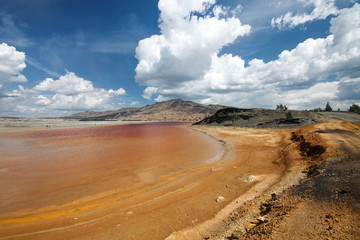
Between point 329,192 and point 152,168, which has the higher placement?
point 329,192

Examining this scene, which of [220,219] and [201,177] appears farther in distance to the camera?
[201,177]

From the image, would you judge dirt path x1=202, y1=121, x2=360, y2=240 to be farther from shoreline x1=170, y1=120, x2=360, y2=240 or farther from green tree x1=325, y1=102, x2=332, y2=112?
green tree x1=325, y1=102, x2=332, y2=112

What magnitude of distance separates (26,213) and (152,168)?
297 inches

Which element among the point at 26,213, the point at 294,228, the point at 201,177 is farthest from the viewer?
the point at 201,177

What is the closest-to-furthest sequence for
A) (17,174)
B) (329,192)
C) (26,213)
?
(329,192) → (26,213) → (17,174)

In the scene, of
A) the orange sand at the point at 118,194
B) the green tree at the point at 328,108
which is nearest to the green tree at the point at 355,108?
the green tree at the point at 328,108

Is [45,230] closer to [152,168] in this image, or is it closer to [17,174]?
[152,168]

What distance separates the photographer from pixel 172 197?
8000mm

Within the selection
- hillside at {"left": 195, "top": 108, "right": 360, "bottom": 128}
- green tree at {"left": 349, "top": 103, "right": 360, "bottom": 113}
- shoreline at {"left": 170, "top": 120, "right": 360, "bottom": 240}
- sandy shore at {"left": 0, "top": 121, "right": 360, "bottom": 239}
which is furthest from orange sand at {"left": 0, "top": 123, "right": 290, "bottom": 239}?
green tree at {"left": 349, "top": 103, "right": 360, "bottom": 113}

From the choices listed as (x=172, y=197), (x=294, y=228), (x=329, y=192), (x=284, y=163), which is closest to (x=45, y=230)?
(x=172, y=197)

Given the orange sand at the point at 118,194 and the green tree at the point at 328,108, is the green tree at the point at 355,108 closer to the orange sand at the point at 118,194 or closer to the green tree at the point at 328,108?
the green tree at the point at 328,108

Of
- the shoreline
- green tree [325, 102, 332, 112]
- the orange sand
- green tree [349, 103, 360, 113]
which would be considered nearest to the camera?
the shoreline

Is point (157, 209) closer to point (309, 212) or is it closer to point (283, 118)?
point (309, 212)

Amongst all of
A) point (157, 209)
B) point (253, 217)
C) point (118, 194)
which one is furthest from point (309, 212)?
point (118, 194)
